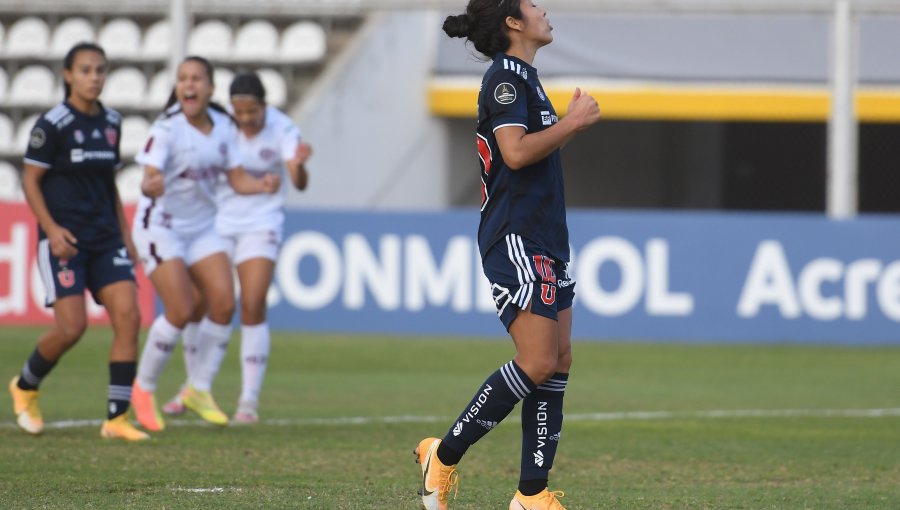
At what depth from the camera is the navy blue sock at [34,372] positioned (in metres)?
8.65

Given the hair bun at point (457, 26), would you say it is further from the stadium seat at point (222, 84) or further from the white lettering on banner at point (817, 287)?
the stadium seat at point (222, 84)

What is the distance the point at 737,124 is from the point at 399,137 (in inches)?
269

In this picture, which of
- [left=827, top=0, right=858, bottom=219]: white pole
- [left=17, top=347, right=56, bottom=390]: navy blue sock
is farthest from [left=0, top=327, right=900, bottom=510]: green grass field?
[left=827, top=0, right=858, bottom=219]: white pole

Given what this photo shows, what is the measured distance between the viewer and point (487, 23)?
19.7 ft

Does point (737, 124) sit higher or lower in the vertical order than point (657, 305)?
higher

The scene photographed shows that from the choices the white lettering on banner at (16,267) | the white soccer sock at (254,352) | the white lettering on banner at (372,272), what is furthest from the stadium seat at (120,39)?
the white soccer sock at (254,352)

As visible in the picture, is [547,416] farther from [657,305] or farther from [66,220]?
[657,305]

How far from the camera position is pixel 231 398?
37.1 ft

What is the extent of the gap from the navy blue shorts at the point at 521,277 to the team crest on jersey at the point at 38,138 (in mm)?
3554

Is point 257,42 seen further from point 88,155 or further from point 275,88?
point 88,155

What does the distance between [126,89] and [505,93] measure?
17.5 metres

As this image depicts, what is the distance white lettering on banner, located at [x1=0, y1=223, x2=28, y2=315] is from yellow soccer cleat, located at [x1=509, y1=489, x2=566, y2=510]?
12247mm

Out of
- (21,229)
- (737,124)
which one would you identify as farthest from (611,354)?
(737,124)

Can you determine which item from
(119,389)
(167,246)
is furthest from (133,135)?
(119,389)
